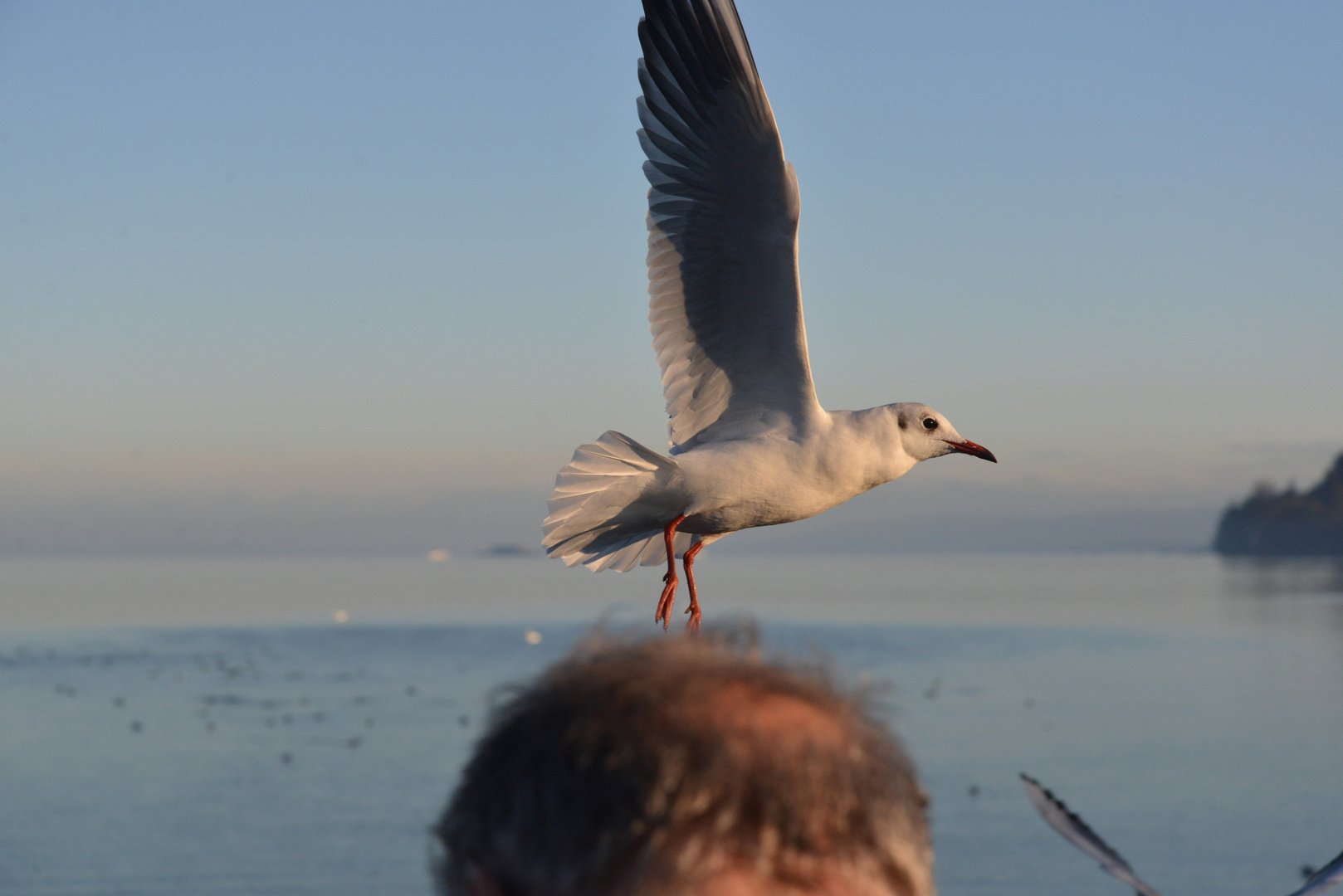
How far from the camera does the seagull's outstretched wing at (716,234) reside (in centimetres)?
684

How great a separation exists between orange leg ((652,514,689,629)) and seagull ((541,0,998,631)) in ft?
0.04

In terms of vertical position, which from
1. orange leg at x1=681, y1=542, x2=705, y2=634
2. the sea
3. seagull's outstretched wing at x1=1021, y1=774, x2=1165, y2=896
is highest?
orange leg at x1=681, y1=542, x2=705, y2=634

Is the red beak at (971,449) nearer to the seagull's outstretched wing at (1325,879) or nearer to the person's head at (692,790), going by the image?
the seagull's outstretched wing at (1325,879)

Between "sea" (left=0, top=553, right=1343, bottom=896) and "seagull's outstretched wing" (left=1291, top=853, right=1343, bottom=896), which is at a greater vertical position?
"seagull's outstretched wing" (left=1291, top=853, right=1343, bottom=896)

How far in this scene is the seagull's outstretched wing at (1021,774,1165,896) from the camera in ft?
9.71

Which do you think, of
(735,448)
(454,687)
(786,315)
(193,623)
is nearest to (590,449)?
(735,448)

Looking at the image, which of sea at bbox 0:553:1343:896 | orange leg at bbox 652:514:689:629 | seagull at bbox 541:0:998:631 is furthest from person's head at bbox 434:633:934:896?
sea at bbox 0:553:1343:896

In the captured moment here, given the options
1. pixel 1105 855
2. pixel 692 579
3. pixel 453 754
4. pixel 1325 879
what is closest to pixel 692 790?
pixel 1105 855

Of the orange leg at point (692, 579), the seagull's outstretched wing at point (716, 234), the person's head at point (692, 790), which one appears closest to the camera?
the person's head at point (692, 790)

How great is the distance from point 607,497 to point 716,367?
121 cm

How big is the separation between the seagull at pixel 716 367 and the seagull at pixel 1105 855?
3.07 metres

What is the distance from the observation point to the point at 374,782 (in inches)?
3012

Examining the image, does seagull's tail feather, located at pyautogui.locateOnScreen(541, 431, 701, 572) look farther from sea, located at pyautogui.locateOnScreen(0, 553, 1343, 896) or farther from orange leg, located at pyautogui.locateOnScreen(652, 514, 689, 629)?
sea, located at pyautogui.locateOnScreen(0, 553, 1343, 896)

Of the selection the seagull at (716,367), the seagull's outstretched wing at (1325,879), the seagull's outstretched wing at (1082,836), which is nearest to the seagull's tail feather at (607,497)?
the seagull at (716,367)
